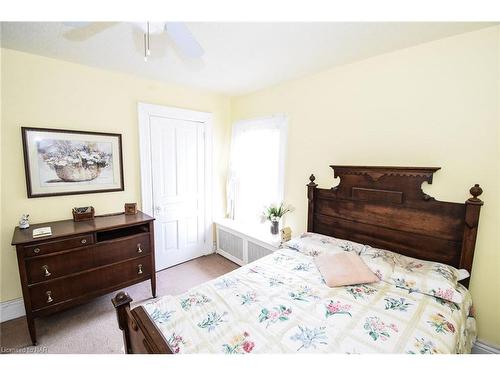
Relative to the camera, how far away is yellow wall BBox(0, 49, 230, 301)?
1.95 m

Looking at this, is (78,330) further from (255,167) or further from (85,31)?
(255,167)

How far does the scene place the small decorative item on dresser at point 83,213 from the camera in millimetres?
2244

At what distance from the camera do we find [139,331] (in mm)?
1127

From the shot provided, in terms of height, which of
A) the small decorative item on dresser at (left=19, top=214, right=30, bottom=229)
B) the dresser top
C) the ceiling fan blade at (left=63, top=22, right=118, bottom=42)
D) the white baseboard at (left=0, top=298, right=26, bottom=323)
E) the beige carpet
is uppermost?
the ceiling fan blade at (left=63, top=22, right=118, bottom=42)

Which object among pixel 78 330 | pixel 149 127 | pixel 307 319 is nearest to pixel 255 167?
pixel 149 127

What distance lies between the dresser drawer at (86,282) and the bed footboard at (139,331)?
1.01 m

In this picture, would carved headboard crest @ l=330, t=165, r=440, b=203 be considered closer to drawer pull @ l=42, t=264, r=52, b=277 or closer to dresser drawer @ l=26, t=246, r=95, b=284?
dresser drawer @ l=26, t=246, r=95, b=284

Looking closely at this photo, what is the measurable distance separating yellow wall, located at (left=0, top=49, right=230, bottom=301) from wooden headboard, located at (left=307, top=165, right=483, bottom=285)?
2.13 m

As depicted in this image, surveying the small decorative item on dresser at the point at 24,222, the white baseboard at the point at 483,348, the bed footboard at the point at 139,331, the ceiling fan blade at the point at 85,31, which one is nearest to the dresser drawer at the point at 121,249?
the small decorative item on dresser at the point at 24,222

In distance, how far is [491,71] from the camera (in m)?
1.48

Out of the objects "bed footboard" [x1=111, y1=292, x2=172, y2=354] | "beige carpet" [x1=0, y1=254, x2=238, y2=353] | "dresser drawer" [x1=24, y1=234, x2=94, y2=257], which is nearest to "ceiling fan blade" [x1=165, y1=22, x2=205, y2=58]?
"bed footboard" [x1=111, y1=292, x2=172, y2=354]

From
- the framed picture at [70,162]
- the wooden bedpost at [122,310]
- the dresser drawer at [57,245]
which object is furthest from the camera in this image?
the framed picture at [70,162]

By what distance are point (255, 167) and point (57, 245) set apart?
7.31ft

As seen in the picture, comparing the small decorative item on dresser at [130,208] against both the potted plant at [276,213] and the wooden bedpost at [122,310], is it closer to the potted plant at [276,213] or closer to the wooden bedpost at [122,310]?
the wooden bedpost at [122,310]
